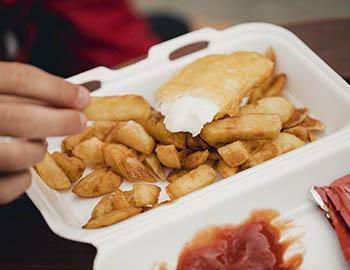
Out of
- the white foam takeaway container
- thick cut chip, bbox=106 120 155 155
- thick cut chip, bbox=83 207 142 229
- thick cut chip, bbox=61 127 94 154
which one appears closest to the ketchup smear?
the white foam takeaway container

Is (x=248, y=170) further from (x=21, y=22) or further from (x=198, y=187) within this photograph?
(x=21, y=22)

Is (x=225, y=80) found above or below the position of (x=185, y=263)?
above

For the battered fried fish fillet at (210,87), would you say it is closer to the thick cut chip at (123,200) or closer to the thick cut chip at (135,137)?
the thick cut chip at (135,137)

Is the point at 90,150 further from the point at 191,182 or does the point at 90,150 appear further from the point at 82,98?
the point at 82,98

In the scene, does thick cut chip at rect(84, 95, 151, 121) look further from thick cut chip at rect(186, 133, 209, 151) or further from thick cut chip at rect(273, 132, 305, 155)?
thick cut chip at rect(273, 132, 305, 155)

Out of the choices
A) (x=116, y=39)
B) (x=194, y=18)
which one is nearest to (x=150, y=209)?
(x=116, y=39)
